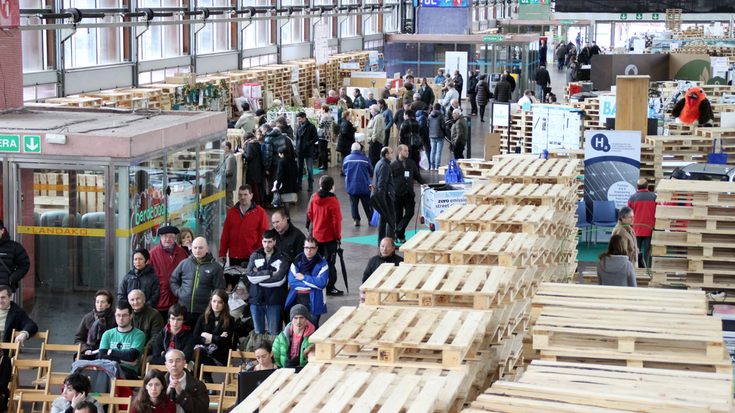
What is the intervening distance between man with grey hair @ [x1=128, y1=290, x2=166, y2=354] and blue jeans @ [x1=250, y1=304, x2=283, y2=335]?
1247mm

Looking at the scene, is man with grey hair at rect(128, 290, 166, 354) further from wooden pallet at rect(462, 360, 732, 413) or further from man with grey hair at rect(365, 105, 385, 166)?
man with grey hair at rect(365, 105, 385, 166)

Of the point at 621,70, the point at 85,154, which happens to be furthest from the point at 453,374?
the point at 621,70

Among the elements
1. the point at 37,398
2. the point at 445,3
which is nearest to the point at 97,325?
the point at 37,398

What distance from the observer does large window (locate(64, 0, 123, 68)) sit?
68.5 feet

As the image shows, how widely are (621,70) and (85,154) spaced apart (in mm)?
21168

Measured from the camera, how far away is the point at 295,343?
8055mm

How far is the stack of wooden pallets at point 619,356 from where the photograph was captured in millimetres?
5098

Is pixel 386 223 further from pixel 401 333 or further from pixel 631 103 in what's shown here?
pixel 401 333

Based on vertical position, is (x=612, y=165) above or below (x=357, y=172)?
above

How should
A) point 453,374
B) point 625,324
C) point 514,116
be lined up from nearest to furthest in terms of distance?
point 453,374 → point 625,324 → point 514,116

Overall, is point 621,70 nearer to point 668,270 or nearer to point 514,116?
point 514,116

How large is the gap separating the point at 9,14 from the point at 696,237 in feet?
29.6

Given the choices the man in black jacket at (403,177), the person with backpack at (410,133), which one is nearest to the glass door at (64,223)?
the man in black jacket at (403,177)

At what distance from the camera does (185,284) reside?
377 inches
